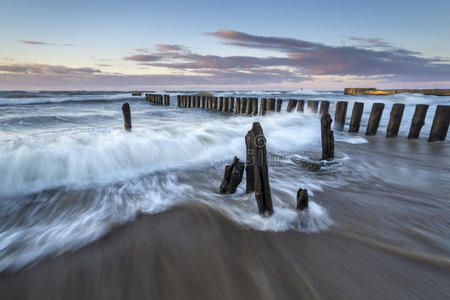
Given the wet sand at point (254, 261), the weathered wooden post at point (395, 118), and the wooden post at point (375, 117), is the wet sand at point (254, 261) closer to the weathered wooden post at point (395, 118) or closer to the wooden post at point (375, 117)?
the weathered wooden post at point (395, 118)

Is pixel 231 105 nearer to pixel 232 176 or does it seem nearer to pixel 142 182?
pixel 142 182

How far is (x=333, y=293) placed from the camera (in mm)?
1812

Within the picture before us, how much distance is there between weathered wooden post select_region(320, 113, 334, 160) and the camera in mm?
4789

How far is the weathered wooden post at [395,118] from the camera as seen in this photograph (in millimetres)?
8273

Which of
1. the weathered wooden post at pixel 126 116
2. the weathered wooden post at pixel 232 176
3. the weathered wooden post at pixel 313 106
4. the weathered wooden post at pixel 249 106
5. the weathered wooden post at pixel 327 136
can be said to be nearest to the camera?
the weathered wooden post at pixel 232 176

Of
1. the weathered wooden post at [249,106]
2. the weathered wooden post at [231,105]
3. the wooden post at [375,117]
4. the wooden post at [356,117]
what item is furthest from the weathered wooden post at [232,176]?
the weathered wooden post at [231,105]

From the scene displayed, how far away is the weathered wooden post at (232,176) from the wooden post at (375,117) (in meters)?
7.79

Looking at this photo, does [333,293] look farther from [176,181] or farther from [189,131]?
[189,131]

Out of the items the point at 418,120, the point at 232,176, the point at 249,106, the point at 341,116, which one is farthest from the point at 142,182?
the point at 249,106

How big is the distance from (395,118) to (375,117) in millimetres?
646

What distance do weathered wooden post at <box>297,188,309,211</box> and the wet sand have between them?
1.33ft

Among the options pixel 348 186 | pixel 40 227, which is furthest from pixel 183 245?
pixel 348 186

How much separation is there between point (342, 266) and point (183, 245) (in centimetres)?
158

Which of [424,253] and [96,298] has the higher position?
[424,253]
